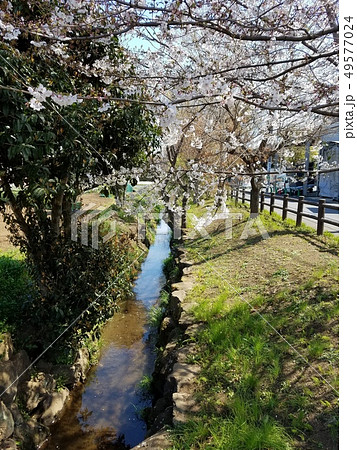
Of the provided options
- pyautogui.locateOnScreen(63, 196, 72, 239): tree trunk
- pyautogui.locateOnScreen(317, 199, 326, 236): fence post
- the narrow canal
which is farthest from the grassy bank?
pyautogui.locateOnScreen(63, 196, 72, 239): tree trunk

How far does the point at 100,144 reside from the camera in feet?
11.8

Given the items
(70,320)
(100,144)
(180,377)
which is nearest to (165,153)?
(100,144)

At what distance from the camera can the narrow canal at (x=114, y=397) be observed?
3328 mm

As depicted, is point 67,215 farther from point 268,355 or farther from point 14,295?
point 268,355

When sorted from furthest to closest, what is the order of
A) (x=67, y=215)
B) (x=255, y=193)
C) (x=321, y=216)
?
(x=255, y=193) → (x=321, y=216) → (x=67, y=215)

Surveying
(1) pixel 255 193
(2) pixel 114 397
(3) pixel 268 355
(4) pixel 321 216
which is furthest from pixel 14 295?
(1) pixel 255 193

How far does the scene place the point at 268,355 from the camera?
9.44 feet

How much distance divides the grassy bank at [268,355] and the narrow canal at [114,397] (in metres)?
1.18

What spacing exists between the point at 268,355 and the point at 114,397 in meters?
2.13

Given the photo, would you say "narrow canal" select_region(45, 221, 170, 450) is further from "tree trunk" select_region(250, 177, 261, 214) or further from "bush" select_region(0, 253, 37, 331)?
"tree trunk" select_region(250, 177, 261, 214)

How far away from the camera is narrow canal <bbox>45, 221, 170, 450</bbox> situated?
3328mm

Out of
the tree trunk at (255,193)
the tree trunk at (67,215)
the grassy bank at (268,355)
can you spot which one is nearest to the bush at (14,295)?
the tree trunk at (67,215)

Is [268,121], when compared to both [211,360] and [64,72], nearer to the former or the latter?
[64,72]

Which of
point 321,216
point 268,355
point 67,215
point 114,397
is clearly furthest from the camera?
point 321,216
